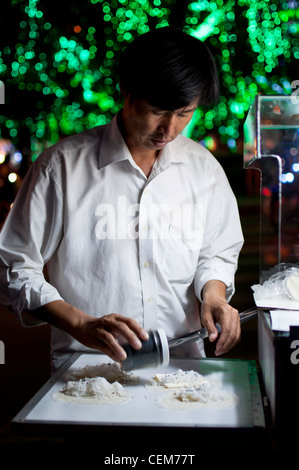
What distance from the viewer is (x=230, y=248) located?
1970 millimetres

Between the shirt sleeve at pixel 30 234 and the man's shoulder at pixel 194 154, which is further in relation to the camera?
the man's shoulder at pixel 194 154

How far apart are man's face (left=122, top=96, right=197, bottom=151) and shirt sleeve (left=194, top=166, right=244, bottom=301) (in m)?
0.35

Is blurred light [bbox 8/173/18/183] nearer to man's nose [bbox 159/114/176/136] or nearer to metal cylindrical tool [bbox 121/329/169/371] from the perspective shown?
Result: man's nose [bbox 159/114/176/136]

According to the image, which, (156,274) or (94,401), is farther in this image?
(156,274)

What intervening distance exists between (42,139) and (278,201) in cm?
980

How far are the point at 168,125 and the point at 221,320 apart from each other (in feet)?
1.80

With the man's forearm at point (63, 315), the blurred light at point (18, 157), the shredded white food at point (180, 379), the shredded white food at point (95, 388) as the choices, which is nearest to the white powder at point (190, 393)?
the shredded white food at point (180, 379)

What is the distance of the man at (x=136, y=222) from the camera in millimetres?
1604

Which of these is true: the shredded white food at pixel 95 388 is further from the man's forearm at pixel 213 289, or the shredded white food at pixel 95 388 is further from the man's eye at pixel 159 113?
the man's eye at pixel 159 113

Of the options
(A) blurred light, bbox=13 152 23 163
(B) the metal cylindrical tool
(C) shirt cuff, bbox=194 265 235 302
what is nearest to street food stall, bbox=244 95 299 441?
(C) shirt cuff, bbox=194 265 235 302

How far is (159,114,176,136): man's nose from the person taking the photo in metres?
1.63

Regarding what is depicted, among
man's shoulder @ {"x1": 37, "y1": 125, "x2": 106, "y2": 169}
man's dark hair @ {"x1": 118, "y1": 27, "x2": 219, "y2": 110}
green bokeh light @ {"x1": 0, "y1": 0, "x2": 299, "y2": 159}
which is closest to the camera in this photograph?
man's dark hair @ {"x1": 118, "y1": 27, "x2": 219, "y2": 110}
